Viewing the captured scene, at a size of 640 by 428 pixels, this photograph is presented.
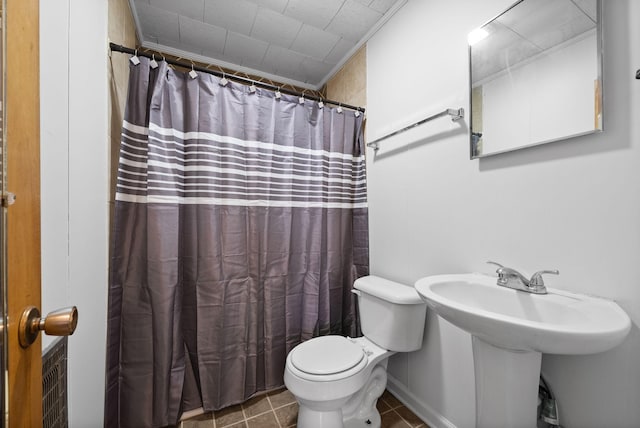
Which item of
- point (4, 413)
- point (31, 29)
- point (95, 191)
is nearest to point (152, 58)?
point (95, 191)

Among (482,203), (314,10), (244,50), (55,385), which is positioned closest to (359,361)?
(482,203)

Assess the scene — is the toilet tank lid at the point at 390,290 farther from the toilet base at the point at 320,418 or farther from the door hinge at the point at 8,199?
the door hinge at the point at 8,199

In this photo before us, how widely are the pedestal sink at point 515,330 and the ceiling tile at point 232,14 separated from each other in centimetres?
187

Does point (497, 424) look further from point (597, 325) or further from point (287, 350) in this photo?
point (287, 350)

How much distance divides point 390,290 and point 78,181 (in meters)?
1.46

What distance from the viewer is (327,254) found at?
182cm

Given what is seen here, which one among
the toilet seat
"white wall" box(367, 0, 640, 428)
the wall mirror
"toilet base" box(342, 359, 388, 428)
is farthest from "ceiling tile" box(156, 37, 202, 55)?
"toilet base" box(342, 359, 388, 428)

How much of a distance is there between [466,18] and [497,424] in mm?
1698

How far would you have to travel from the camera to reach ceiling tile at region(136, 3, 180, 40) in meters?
1.61

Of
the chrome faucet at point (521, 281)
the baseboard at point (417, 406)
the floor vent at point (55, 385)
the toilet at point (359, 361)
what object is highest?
the chrome faucet at point (521, 281)

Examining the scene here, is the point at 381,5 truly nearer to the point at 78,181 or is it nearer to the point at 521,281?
the point at 521,281

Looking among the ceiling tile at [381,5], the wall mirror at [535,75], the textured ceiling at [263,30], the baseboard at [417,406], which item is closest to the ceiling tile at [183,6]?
the textured ceiling at [263,30]

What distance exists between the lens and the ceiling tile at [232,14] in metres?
1.57

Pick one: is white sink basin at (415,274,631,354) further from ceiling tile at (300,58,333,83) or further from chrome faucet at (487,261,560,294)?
ceiling tile at (300,58,333,83)
